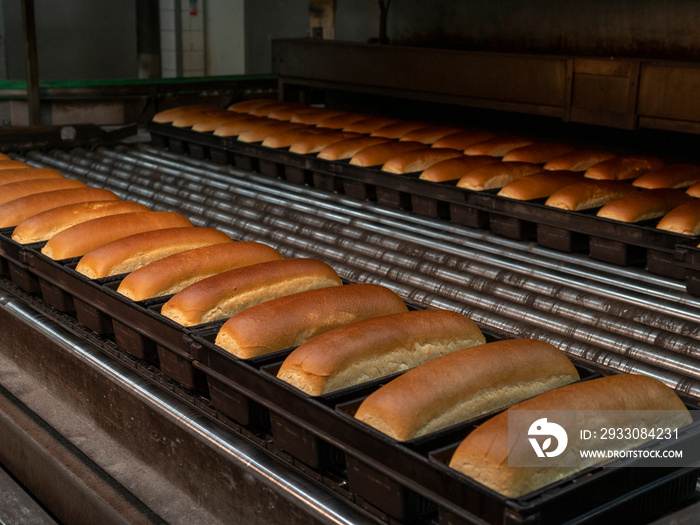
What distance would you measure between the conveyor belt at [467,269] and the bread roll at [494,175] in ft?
0.64

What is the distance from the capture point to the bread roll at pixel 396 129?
424 cm

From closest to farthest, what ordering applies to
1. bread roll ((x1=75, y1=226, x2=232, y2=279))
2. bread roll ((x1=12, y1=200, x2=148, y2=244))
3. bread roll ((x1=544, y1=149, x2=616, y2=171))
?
bread roll ((x1=75, y1=226, x2=232, y2=279)), bread roll ((x1=12, y1=200, x2=148, y2=244)), bread roll ((x1=544, y1=149, x2=616, y2=171))

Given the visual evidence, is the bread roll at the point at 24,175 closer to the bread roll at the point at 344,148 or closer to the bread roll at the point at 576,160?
the bread roll at the point at 344,148

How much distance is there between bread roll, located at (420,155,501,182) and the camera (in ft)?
10.9

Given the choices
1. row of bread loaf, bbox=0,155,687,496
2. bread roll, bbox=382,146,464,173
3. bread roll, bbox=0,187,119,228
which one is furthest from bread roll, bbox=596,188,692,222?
bread roll, bbox=0,187,119,228

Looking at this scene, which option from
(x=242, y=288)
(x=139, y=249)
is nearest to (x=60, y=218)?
(x=139, y=249)

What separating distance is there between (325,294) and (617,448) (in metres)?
0.78

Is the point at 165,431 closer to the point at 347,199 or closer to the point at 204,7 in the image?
the point at 347,199

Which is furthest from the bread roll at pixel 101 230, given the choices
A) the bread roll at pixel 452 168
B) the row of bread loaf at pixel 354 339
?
the bread roll at pixel 452 168

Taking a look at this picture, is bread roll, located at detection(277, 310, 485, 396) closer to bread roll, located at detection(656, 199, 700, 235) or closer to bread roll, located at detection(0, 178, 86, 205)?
bread roll, located at detection(656, 199, 700, 235)

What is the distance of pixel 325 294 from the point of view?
187cm

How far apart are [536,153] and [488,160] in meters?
0.28

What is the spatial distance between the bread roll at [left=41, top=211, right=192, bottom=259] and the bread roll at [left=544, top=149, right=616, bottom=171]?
1.73 metres

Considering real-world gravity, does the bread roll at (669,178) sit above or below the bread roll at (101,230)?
above
